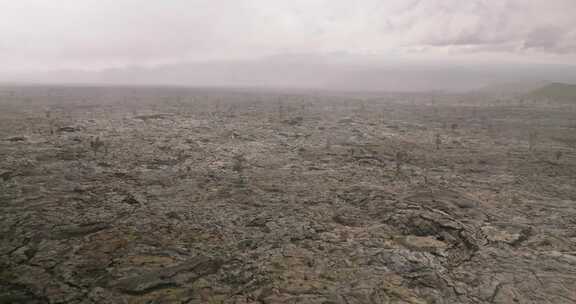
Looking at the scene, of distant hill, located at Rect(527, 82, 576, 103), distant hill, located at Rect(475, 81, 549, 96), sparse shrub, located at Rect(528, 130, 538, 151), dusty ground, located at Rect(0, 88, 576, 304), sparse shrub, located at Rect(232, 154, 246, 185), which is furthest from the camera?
distant hill, located at Rect(475, 81, 549, 96)

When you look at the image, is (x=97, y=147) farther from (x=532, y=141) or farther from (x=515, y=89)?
(x=515, y=89)

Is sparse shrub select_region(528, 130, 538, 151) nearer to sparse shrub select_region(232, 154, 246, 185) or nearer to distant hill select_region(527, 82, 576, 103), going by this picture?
sparse shrub select_region(232, 154, 246, 185)

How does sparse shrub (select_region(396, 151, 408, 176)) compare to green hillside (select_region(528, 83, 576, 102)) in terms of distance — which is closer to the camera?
sparse shrub (select_region(396, 151, 408, 176))

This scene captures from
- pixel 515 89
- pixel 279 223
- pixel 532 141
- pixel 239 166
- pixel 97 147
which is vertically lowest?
pixel 279 223

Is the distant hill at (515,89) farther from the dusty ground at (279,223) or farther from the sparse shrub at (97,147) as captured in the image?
the sparse shrub at (97,147)

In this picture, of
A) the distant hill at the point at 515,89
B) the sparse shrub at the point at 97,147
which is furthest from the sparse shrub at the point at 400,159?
the distant hill at the point at 515,89

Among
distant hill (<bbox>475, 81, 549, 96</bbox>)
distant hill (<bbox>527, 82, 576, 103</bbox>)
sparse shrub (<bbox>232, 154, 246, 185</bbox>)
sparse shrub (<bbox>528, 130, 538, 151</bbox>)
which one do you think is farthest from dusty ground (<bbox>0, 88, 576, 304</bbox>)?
distant hill (<bbox>475, 81, 549, 96</bbox>)

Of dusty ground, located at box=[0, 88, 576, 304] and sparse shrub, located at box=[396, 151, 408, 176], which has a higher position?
sparse shrub, located at box=[396, 151, 408, 176]

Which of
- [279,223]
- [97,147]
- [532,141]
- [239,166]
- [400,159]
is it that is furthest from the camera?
[532,141]

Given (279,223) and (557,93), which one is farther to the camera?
(557,93)

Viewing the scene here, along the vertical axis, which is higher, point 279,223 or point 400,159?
point 400,159

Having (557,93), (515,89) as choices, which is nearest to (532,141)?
(557,93)
